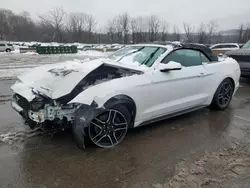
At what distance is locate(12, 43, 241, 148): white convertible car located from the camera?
3.16 m

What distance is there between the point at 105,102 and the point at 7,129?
205 centimetres

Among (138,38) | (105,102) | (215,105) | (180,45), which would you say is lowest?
(215,105)

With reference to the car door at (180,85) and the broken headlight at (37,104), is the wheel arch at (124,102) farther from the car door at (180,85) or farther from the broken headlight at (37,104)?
the broken headlight at (37,104)

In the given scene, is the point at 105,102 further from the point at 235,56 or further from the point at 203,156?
the point at 235,56

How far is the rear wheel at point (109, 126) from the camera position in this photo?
3.28 m

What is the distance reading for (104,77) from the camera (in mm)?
4043

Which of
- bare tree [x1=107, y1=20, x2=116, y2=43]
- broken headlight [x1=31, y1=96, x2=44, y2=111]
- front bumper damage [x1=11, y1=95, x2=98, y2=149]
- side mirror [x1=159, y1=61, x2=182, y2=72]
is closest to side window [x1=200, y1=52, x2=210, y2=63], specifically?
side mirror [x1=159, y1=61, x2=182, y2=72]

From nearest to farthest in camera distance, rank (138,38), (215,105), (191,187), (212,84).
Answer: (191,187) → (212,84) → (215,105) → (138,38)

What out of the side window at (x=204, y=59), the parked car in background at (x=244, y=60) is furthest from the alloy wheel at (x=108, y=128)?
the parked car in background at (x=244, y=60)

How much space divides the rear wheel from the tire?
246 cm

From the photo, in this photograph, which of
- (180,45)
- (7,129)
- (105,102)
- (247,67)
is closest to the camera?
(105,102)

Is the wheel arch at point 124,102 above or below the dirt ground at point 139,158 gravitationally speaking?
above

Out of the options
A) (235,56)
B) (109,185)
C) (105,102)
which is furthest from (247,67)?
(109,185)

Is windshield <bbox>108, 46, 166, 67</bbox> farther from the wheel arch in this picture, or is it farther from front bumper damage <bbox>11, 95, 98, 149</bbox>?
front bumper damage <bbox>11, 95, 98, 149</bbox>
